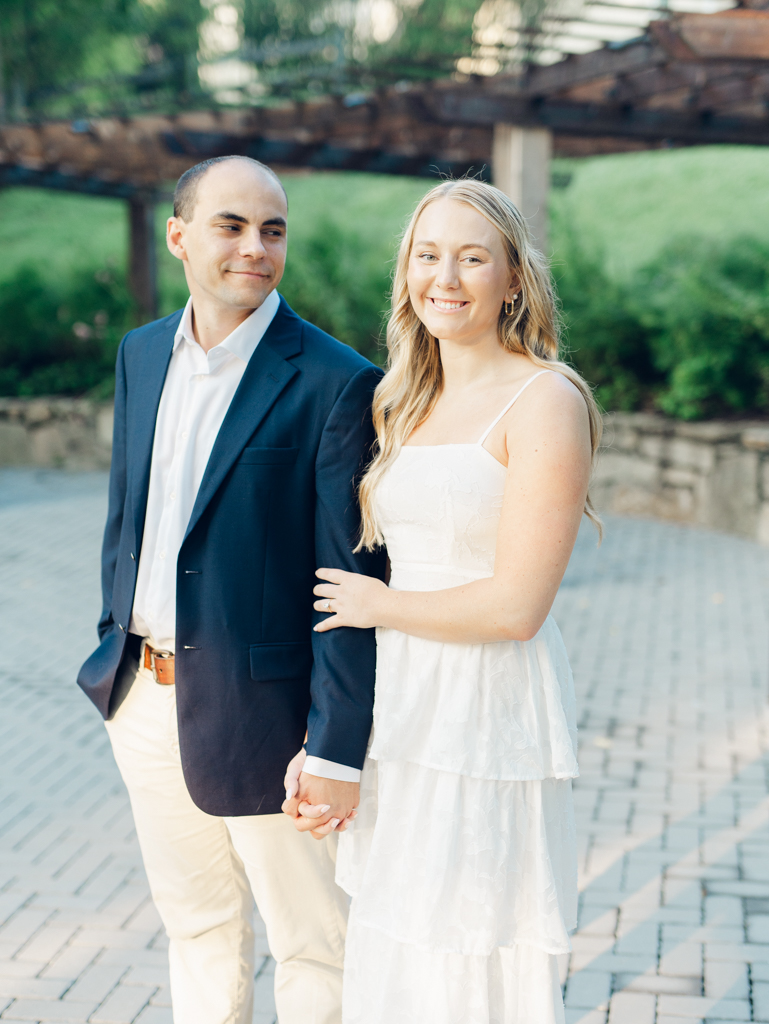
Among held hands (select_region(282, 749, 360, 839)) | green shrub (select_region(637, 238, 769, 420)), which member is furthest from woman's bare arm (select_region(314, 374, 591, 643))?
green shrub (select_region(637, 238, 769, 420))

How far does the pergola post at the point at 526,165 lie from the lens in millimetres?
7391

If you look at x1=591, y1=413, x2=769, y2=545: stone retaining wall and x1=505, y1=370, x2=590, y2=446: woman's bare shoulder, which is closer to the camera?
x1=505, y1=370, x2=590, y2=446: woman's bare shoulder

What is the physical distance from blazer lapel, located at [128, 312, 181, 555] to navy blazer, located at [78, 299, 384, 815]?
0.67 feet

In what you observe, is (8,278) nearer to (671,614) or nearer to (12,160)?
(12,160)

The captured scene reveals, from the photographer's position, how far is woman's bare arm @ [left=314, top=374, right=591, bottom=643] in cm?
177

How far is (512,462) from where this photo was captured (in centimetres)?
181

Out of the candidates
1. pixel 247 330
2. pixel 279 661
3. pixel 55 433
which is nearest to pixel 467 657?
pixel 279 661

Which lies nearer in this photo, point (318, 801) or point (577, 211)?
point (318, 801)

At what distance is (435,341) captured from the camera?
209 centimetres

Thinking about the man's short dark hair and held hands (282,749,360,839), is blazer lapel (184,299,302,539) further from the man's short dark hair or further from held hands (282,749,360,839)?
held hands (282,749,360,839)

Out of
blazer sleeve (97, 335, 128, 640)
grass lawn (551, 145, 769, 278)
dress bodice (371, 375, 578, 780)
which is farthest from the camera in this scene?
grass lawn (551, 145, 769, 278)

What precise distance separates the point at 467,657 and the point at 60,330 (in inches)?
509

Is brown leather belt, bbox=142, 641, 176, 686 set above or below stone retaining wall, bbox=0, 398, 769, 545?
above

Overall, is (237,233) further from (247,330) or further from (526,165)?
(526,165)
